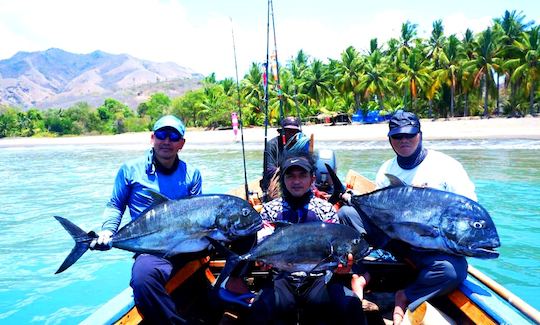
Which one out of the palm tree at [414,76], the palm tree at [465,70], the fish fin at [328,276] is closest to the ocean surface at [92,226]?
the fish fin at [328,276]

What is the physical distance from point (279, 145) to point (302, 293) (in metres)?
3.99

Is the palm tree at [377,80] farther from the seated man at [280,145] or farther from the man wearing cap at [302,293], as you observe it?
the man wearing cap at [302,293]

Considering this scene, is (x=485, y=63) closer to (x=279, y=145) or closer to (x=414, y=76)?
(x=414, y=76)

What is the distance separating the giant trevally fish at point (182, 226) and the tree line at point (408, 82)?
33337 millimetres

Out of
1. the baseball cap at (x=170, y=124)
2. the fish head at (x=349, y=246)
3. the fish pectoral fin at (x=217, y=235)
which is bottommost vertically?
the fish head at (x=349, y=246)

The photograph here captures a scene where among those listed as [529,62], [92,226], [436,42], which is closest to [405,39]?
[436,42]

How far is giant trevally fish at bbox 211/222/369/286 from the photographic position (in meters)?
2.93

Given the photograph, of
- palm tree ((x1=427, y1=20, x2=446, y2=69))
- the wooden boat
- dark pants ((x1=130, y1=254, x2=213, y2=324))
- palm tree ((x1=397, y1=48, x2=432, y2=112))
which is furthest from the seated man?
palm tree ((x1=427, y1=20, x2=446, y2=69))

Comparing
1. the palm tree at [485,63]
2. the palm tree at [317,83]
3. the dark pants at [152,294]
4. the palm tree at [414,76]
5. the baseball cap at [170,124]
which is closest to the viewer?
the dark pants at [152,294]

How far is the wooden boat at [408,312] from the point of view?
3061mm

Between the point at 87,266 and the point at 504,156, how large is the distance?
1853cm

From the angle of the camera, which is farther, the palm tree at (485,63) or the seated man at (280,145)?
the palm tree at (485,63)

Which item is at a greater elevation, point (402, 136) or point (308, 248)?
point (402, 136)

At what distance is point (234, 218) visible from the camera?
10.2 ft
